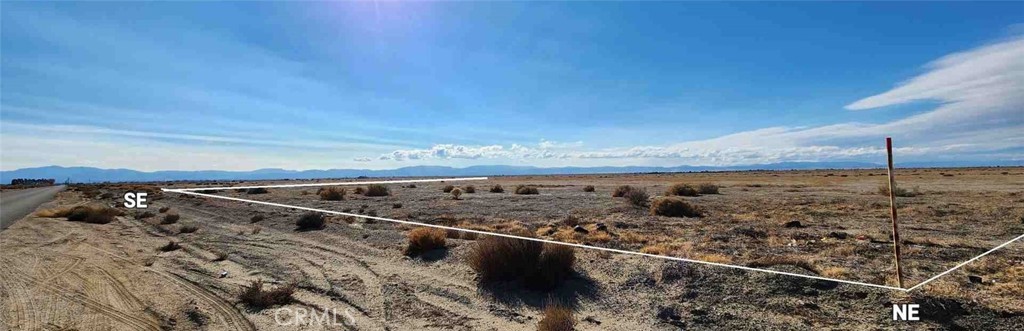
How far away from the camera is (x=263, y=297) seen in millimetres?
8898

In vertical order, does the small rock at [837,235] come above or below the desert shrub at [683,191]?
below

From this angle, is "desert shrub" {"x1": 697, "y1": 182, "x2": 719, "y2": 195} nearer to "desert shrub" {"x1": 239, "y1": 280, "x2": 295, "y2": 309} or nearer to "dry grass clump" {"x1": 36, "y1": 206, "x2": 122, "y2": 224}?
"desert shrub" {"x1": 239, "y1": 280, "x2": 295, "y2": 309}

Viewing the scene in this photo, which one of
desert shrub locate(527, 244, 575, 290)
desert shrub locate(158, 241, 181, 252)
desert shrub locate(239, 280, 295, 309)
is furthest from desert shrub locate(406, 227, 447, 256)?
desert shrub locate(158, 241, 181, 252)

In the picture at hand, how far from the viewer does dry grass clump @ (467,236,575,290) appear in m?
9.66

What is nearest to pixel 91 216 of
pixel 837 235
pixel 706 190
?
pixel 837 235

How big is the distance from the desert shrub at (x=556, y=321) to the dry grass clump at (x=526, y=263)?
6.27ft

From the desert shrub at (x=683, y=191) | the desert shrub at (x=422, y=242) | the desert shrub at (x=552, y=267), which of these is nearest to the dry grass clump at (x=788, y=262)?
the desert shrub at (x=552, y=267)

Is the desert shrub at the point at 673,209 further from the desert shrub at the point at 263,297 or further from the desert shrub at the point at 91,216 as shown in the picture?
the desert shrub at the point at 91,216

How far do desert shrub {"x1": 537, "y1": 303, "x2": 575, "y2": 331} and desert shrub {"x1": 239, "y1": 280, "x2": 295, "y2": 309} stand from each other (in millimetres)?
4516

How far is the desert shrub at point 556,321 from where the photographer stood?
720 centimetres

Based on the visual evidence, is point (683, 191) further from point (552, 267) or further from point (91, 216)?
point (91, 216)

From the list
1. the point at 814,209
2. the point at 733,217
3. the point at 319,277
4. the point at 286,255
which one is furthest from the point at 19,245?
the point at 814,209

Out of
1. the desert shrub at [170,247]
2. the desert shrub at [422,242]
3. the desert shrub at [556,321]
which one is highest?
the desert shrub at [422,242]

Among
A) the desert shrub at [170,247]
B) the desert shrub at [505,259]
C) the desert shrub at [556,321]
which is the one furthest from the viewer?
the desert shrub at [170,247]
